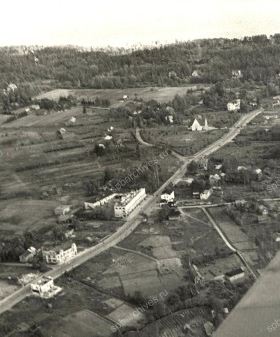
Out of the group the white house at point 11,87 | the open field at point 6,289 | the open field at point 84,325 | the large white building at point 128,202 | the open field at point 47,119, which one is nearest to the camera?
the open field at point 84,325

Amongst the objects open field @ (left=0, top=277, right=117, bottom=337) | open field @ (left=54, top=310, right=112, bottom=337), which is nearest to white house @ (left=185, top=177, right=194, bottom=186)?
open field @ (left=0, top=277, right=117, bottom=337)

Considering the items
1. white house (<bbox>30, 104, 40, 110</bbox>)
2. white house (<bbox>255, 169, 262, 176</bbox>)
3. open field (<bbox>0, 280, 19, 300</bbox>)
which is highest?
white house (<bbox>30, 104, 40, 110</bbox>)

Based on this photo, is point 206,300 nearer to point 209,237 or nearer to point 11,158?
point 209,237

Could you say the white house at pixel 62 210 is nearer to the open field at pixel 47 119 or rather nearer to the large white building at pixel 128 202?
the large white building at pixel 128 202

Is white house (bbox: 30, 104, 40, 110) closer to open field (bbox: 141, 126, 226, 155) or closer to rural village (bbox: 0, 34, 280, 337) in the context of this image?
rural village (bbox: 0, 34, 280, 337)

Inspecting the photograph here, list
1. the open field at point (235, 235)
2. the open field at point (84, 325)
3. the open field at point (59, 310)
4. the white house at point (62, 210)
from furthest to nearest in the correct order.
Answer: the white house at point (62, 210) → the open field at point (235, 235) → the open field at point (59, 310) → the open field at point (84, 325)

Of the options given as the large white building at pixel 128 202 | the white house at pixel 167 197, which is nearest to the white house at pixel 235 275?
the large white building at pixel 128 202

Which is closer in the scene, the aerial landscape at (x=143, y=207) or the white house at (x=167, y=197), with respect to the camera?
the aerial landscape at (x=143, y=207)
